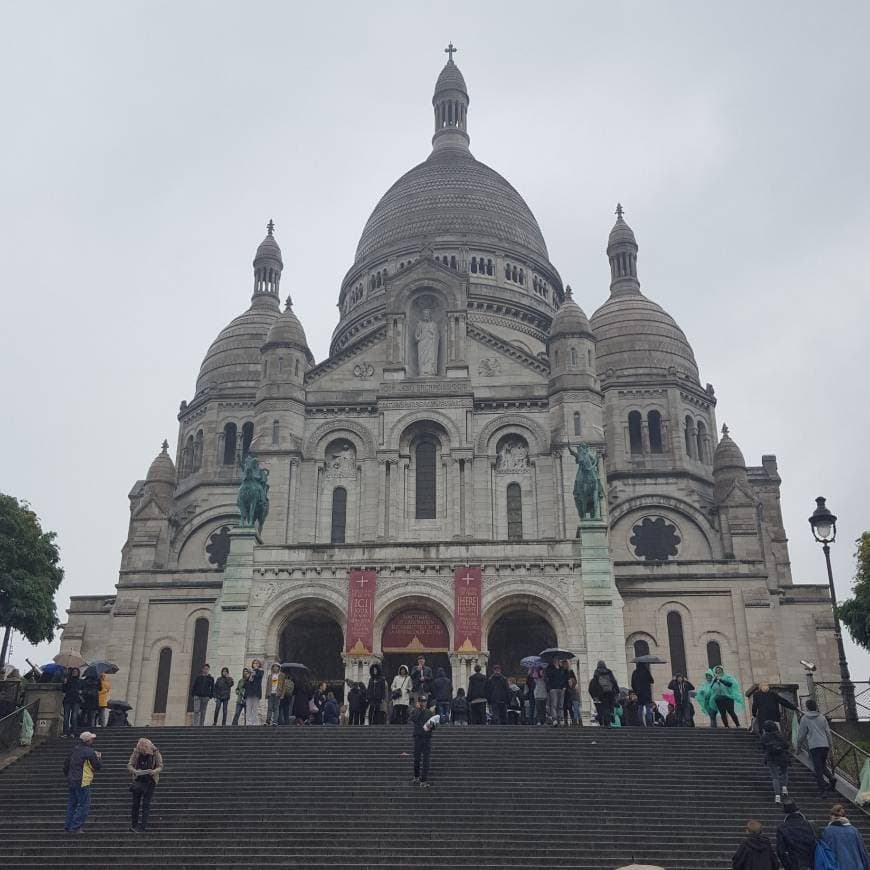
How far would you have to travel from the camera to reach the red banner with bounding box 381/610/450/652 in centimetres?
3581

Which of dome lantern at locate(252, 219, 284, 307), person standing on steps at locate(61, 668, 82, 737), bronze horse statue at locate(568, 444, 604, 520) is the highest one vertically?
dome lantern at locate(252, 219, 284, 307)

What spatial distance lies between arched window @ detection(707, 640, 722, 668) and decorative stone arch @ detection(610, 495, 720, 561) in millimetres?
8418

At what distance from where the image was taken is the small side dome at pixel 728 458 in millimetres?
49281

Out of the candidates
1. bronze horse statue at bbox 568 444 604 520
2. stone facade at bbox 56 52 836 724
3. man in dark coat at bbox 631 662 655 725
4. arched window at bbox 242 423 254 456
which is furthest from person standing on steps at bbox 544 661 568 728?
arched window at bbox 242 423 254 456

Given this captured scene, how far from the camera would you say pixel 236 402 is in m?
54.9

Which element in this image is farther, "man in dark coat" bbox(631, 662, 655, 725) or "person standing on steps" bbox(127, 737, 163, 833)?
"man in dark coat" bbox(631, 662, 655, 725)

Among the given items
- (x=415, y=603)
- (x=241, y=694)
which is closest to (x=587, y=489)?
(x=415, y=603)

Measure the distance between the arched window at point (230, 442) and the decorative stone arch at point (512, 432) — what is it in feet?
51.3

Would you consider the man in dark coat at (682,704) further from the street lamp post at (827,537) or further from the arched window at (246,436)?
the arched window at (246,436)

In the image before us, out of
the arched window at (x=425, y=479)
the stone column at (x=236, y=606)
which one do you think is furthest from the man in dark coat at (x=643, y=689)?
the arched window at (x=425, y=479)

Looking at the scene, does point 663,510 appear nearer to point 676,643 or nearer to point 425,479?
point 676,643

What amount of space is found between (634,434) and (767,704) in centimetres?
3213

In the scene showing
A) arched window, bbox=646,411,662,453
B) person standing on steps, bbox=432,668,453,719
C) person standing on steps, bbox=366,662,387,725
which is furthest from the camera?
arched window, bbox=646,411,662,453

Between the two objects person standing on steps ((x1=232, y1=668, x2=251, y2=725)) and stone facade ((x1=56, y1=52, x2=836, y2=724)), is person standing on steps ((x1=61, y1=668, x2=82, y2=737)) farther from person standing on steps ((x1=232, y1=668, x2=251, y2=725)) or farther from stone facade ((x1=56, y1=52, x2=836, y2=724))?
stone facade ((x1=56, y1=52, x2=836, y2=724))
